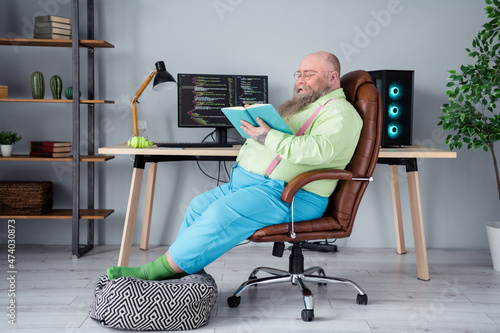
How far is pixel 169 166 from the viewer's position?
12.3ft

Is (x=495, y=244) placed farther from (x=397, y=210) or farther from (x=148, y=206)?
(x=148, y=206)

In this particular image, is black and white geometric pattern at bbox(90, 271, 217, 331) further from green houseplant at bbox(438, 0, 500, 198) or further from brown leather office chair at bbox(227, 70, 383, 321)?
green houseplant at bbox(438, 0, 500, 198)

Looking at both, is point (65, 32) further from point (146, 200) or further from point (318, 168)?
point (318, 168)

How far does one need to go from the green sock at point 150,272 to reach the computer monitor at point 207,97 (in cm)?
126

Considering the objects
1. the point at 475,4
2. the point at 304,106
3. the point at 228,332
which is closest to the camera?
the point at 228,332

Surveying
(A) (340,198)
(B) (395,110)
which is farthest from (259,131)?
(B) (395,110)

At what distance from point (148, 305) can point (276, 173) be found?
0.79 m

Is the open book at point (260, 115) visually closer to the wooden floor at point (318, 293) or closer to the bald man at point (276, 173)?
the bald man at point (276, 173)

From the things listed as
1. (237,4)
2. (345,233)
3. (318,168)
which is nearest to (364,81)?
(318,168)

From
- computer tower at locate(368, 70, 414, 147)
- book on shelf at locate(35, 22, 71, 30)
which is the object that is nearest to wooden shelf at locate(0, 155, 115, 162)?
book on shelf at locate(35, 22, 71, 30)

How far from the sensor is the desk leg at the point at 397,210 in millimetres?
3561

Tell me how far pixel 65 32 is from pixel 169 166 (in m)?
1.12

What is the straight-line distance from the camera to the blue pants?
221cm

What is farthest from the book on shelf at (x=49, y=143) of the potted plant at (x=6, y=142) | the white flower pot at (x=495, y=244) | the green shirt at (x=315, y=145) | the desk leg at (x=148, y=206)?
the white flower pot at (x=495, y=244)
